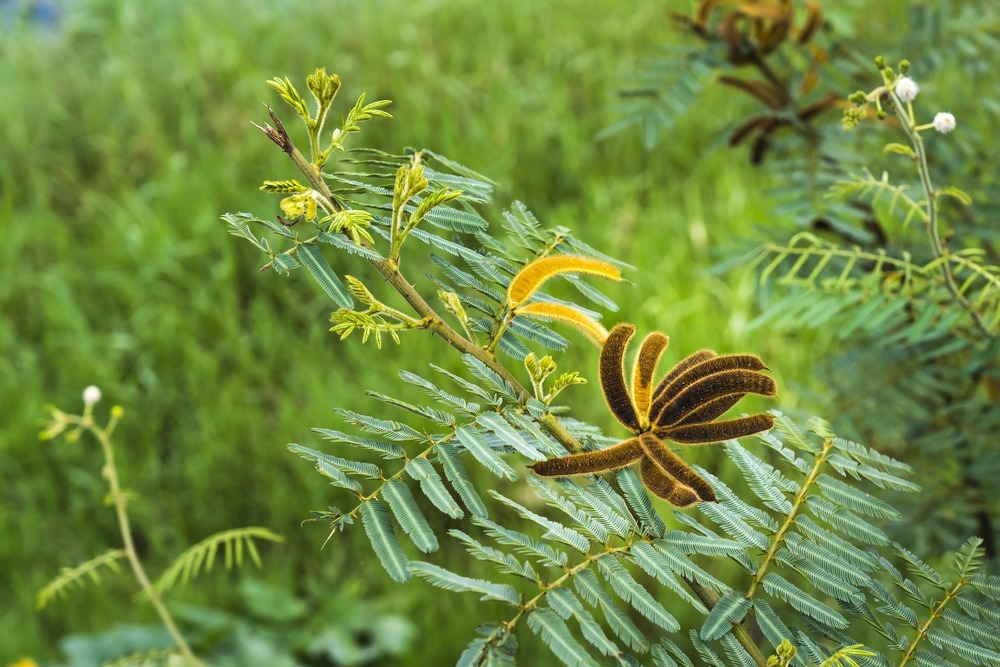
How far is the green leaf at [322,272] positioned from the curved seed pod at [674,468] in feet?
0.66

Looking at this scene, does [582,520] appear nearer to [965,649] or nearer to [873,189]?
[965,649]

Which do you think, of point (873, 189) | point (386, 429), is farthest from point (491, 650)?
point (873, 189)

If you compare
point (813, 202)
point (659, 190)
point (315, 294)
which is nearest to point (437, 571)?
point (813, 202)

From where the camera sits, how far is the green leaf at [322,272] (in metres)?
0.61

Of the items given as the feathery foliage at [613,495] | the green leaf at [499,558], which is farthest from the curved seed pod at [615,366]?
the green leaf at [499,558]

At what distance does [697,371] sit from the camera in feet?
1.90

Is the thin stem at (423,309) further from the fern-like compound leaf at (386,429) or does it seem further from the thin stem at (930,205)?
the thin stem at (930,205)

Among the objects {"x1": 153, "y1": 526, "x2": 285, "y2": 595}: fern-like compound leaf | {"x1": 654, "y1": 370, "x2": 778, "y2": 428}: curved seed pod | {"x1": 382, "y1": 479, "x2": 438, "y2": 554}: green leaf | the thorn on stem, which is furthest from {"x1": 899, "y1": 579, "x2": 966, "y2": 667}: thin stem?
{"x1": 153, "y1": 526, "x2": 285, "y2": 595}: fern-like compound leaf

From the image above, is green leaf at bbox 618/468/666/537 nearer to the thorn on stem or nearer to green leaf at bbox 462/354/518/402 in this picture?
green leaf at bbox 462/354/518/402

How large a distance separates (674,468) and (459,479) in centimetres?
13

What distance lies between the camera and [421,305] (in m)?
0.57

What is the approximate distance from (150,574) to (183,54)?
2.08 meters

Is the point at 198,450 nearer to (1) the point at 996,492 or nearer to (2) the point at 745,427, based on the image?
(1) the point at 996,492

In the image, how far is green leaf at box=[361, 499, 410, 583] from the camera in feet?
1.76
